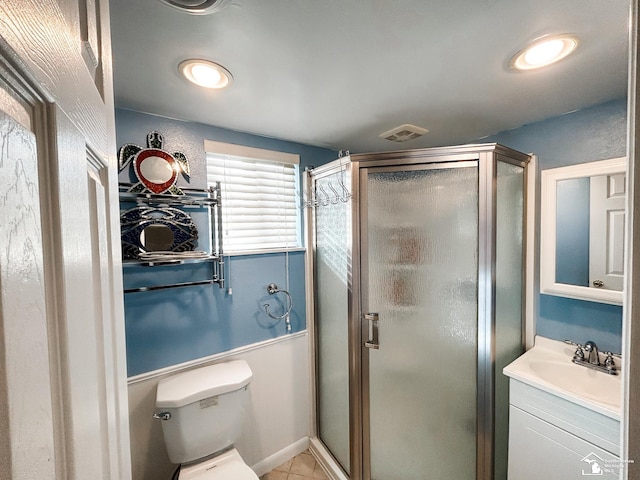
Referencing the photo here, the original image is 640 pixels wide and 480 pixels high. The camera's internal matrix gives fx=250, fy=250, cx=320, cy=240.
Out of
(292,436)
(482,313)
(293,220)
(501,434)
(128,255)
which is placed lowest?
(292,436)

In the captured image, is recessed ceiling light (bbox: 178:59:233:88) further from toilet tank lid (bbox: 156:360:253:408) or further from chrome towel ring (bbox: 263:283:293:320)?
toilet tank lid (bbox: 156:360:253:408)

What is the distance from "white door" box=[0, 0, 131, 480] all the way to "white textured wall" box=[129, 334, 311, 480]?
132cm

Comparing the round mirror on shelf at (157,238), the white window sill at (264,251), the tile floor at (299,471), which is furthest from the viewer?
the tile floor at (299,471)

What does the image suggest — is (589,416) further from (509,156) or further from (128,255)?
(128,255)

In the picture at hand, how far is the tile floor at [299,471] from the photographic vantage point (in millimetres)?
1692

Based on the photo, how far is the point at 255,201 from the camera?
1.72 meters

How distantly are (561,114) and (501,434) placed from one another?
1.83m

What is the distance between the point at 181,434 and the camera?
1.23 metres

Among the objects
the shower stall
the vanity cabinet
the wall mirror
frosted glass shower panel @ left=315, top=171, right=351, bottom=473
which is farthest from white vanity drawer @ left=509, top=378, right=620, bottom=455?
frosted glass shower panel @ left=315, top=171, right=351, bottom=473

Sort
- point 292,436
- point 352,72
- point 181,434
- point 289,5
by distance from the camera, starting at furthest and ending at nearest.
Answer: point 292,436 < point 181,434 < point 352,72 < point 289,5

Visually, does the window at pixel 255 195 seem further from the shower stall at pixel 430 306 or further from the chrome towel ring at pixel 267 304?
the shower stall at pixel 430 306

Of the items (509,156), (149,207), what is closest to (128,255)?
(149,207)

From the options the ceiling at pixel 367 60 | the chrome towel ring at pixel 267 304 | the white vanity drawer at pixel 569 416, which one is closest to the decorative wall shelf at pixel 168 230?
the chrome towel ring at pixel 267 304

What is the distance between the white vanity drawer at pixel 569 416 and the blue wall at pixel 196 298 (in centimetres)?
135
